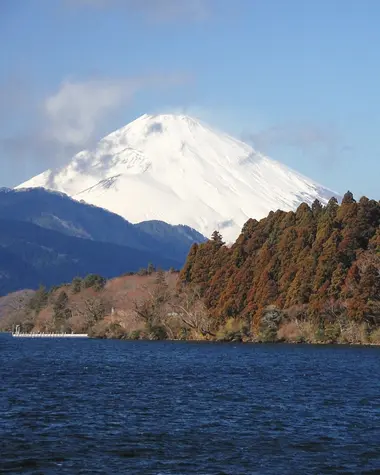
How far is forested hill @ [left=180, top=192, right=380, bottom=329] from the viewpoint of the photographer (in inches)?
3752

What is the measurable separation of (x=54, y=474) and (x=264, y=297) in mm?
82187

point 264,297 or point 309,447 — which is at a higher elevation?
point 264,297

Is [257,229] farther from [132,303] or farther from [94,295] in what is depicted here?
[94,295]

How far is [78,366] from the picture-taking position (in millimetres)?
67938

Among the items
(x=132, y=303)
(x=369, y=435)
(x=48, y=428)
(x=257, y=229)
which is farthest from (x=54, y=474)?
(x=132, y=303)

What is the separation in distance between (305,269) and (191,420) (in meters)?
68.7

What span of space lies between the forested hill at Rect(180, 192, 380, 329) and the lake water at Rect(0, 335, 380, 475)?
31628 millimetres

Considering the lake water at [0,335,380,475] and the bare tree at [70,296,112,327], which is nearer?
the lake water at [0,335,380,475]

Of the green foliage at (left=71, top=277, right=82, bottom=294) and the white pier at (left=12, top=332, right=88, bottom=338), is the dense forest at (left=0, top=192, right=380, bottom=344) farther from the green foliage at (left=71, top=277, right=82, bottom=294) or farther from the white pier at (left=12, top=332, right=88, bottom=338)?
the green foliage at (left=71, top=277, right=82, bottom=294)

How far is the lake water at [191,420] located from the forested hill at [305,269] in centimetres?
3163

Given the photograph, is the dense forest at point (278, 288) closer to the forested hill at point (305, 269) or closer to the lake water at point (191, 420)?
the forested hill at point (305, 269)

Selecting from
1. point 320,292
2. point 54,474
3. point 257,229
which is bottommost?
point 54,474

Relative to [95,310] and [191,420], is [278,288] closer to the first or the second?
[95,310]

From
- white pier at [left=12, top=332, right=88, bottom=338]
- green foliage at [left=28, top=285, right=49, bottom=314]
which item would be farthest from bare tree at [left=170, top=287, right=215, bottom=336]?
green foliage at [left=28, top=285, right=49, bottom=314]
